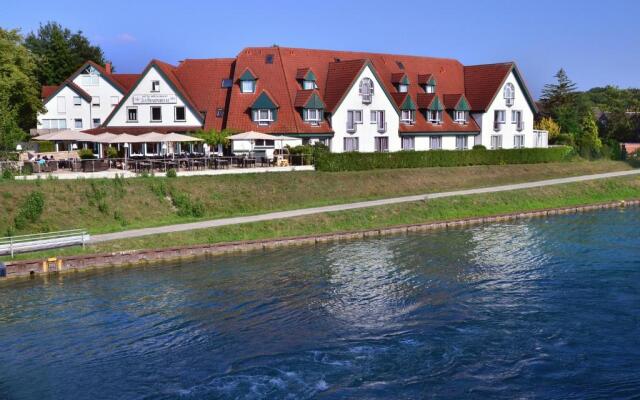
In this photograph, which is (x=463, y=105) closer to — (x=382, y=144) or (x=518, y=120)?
(x=518, y=120)

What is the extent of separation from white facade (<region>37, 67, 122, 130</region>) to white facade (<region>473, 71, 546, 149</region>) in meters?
38.6

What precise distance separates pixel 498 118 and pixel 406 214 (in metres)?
30.8

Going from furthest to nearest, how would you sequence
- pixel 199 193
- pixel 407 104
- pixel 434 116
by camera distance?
1. pixel 434 116
2. pixel 407 104
3. pixel 199 193

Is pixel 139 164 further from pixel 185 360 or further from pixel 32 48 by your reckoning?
pixel 32 48

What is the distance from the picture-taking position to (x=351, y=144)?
62281 mm

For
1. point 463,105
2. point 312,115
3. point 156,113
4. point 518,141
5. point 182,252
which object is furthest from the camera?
point 518,141

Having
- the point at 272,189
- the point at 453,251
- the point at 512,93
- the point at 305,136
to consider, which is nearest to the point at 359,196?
the point at 272,189

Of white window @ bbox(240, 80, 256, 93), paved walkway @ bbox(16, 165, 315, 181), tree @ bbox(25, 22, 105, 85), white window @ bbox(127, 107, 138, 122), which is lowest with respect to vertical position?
paved walkway @ bbox(16, 165, 315, 181)

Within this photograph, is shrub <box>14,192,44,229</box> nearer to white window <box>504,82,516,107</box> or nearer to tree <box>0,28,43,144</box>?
tree <box>0,28,43,144</box>

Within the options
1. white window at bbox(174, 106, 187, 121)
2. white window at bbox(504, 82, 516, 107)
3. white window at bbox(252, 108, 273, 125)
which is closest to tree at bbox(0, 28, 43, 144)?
white window at bbox(174, 106, 187, 121)

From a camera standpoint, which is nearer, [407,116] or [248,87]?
[248,87]

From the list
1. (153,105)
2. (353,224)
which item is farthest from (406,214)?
(153,105)

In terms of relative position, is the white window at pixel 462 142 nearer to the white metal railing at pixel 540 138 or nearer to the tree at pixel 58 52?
the white metal railing at pixel 540 138

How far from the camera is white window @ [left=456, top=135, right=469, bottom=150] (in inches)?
2717
